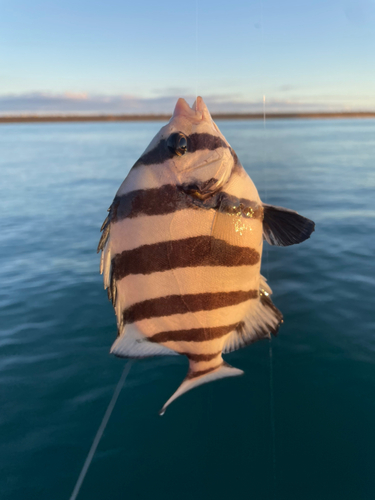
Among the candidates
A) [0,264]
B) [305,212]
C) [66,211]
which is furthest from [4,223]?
[305,212]

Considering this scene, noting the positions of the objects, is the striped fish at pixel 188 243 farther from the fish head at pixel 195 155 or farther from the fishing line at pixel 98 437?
the fishing line at pixel 98 437

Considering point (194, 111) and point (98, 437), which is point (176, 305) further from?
point (98, 437)

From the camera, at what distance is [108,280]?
6.15ft

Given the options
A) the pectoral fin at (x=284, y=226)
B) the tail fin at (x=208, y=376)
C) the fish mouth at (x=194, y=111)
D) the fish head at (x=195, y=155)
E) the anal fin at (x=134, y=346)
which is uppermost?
the fish mouth at (x=194, y=111)

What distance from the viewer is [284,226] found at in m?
1.85

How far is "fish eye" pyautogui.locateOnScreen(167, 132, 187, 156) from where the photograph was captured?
1.73m

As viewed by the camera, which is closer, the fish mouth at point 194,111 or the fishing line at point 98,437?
the fish mouth at point 194,111

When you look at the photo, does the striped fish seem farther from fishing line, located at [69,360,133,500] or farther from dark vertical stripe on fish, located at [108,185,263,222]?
fishing line, located at [69,360,133,500]

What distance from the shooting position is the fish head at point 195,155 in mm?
1724

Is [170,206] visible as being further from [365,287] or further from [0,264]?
[0,264]

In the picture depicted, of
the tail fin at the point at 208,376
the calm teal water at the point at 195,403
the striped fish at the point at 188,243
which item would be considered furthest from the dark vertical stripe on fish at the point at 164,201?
the calm teal water at the point at 195,403

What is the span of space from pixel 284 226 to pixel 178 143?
681 mm

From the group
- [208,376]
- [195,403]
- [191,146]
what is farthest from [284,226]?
[195,403]

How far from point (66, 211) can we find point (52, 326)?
10.4 m
